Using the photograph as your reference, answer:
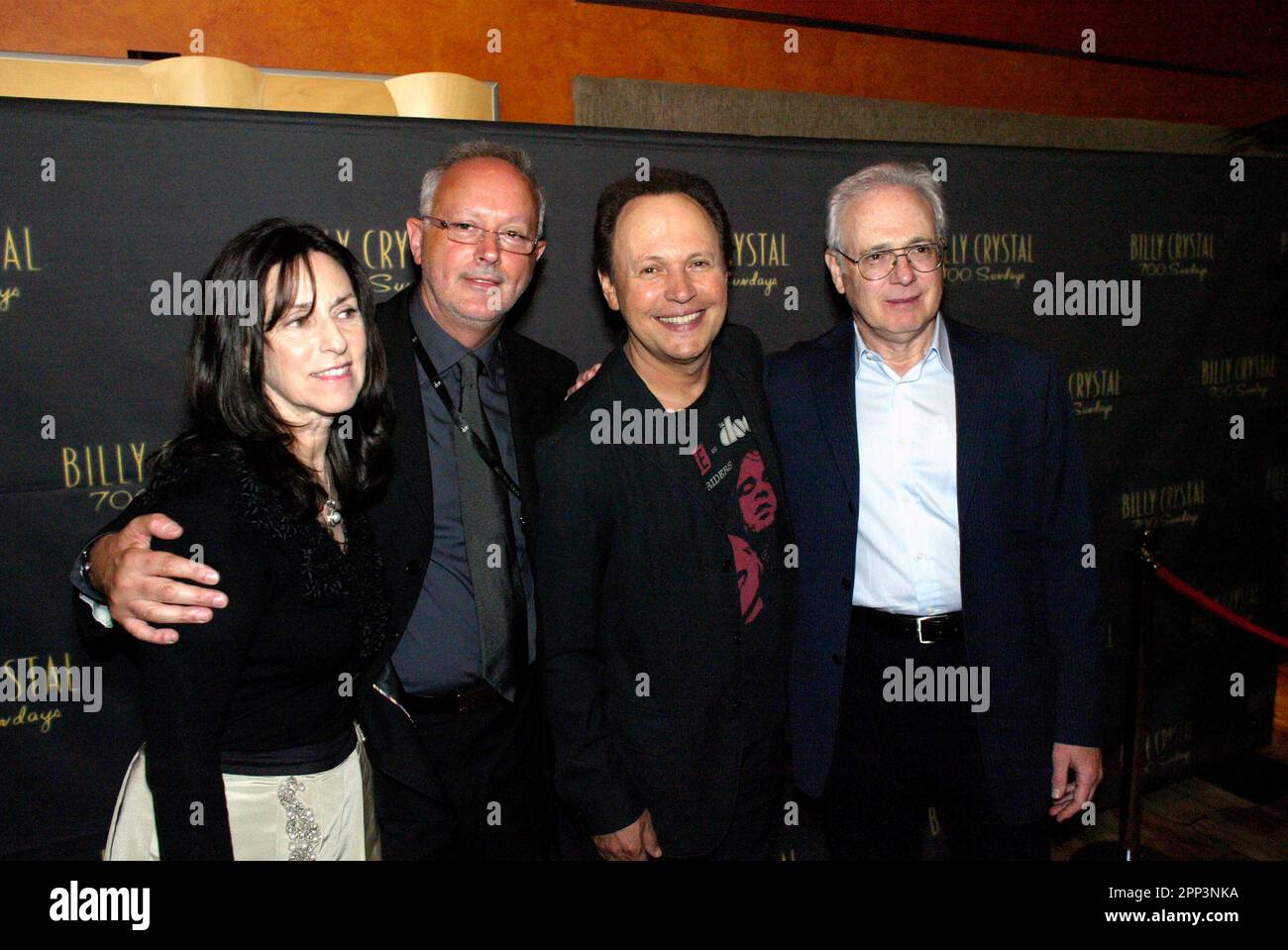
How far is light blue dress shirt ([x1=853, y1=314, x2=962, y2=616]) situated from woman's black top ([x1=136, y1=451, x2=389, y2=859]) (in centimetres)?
112

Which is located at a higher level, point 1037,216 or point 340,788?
point 1037,216

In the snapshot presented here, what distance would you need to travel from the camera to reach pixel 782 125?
4445 millimetres

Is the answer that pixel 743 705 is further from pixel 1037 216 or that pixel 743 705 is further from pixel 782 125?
pixel 782 125

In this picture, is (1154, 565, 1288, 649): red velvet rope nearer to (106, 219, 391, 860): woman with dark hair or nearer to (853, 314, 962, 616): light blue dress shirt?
(853, 314, 962, 616): light blue dress shirt

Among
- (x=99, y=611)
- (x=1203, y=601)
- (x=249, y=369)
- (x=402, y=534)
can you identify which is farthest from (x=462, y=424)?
(x=1203, y=601)

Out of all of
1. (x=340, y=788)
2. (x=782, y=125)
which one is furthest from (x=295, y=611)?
(x=782, y=125)

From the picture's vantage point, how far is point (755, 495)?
201cm

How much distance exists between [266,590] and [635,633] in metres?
0.74

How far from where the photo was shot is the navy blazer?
6.59ft

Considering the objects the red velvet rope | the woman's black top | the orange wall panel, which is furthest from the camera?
the orange wall panel

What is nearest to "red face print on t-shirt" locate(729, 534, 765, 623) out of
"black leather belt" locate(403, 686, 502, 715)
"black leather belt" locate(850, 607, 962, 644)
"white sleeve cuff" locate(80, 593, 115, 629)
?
"black leather belt" locate(850, 607, 962, 644)

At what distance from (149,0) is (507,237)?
8.92ft

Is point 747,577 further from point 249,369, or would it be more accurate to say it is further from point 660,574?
point 249,369

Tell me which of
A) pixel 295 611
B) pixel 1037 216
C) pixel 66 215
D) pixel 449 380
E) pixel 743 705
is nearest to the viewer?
pixel 295 611
